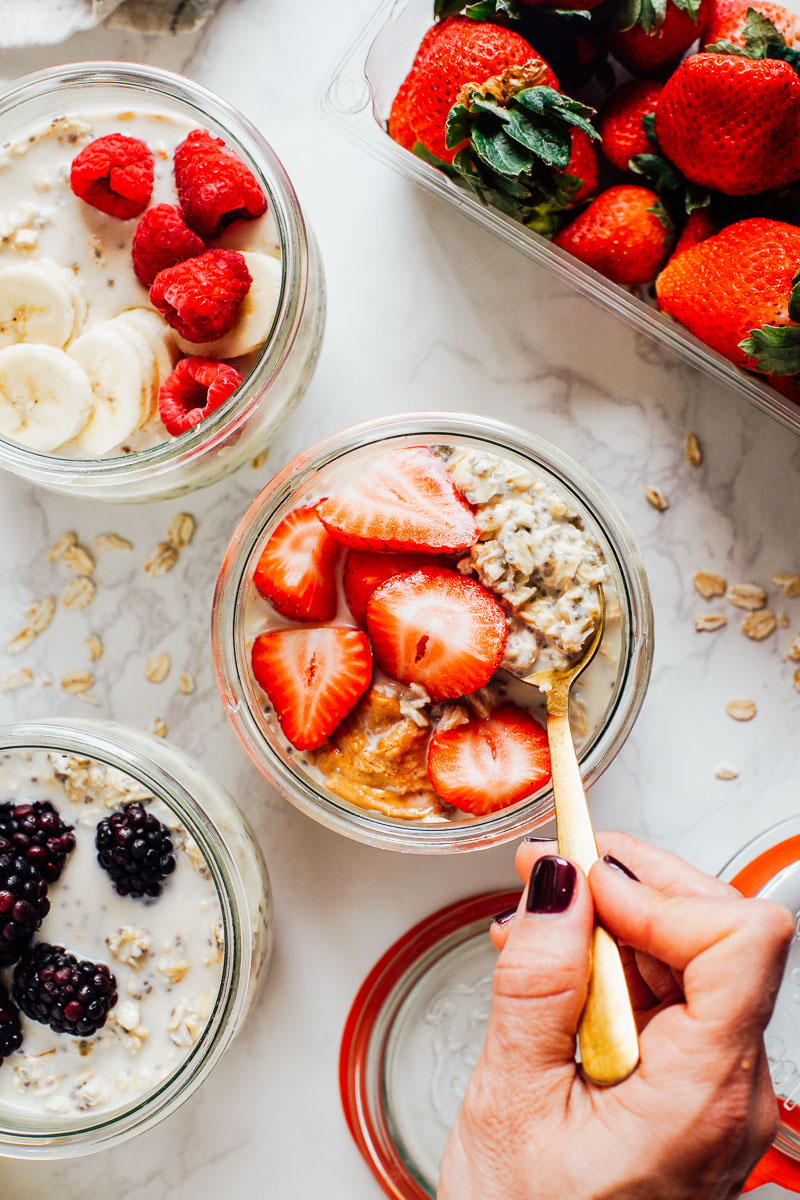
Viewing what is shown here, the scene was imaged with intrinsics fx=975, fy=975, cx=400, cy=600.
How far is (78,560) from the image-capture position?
4.33 ft

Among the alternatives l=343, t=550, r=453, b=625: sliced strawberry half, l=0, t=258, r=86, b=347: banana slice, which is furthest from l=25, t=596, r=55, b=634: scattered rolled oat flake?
l=343, t=550, r=453, b=625: sliced strawberry half

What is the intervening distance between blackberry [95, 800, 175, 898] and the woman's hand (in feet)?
1.51

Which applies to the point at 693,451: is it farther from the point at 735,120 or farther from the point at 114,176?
the point at 114,176

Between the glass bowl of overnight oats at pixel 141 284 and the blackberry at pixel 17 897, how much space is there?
1.45ft

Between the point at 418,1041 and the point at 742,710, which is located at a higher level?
the point at 742,710

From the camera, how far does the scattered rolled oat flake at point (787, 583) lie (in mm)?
1283

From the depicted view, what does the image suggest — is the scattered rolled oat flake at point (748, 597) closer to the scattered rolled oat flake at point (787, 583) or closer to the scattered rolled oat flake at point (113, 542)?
the scattered rolled oat flake at point (787, 583)

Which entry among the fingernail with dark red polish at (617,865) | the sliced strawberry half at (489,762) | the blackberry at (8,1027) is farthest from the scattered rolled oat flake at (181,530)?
the fingernail with dark red polish at (617,865)

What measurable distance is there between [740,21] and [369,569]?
0.77m

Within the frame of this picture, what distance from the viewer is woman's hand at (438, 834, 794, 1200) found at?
0.75m

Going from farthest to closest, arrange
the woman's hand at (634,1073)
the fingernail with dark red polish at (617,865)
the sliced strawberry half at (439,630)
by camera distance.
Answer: the sliced strawberry half at (439,630) < the fingernail with dark red polish at (617,865) < the woman's hand at (634,1073)

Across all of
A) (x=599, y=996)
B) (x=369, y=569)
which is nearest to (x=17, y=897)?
(x=369, y=569)

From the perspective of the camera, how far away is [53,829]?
1153mm

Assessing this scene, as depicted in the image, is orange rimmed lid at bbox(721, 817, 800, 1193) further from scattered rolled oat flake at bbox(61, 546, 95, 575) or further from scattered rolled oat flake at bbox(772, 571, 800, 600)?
scattered rolled oat flake at bbox(61, 546, 95, 575)
